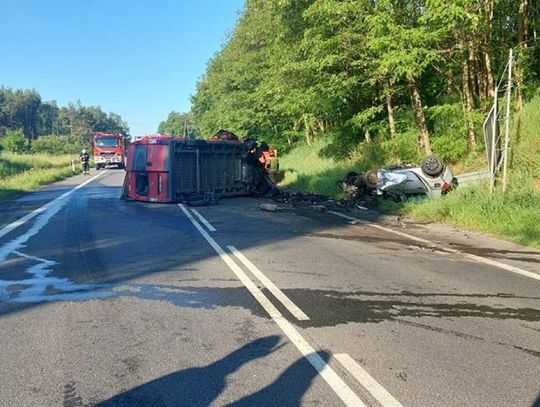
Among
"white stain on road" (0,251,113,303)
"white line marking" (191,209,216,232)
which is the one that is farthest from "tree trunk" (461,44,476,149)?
"white stain on road" (0,251,113,303)

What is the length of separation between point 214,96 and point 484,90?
3079cm

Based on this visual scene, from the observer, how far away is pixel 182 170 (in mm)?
17219

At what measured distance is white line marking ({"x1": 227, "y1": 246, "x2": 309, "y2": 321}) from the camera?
553 centimetres

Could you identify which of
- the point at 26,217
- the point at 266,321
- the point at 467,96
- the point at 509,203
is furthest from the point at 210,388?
the point at 467,96

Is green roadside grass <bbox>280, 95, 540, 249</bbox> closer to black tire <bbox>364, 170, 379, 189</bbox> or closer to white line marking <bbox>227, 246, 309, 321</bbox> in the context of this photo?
black tire <bbox>364, 170, 379, 189</bbox>

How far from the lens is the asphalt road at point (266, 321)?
3828mm

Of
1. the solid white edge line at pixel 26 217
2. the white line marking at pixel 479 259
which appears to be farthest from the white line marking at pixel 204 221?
the solid white edge line at pixel 26 217

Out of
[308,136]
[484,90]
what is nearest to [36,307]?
[484,90]

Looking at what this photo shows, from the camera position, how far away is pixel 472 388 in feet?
12.6

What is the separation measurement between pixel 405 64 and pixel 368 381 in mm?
12417

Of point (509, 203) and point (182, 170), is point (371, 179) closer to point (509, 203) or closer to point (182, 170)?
point (509, 203)

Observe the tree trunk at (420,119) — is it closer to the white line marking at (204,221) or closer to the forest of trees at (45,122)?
the white line marking at (204,221)

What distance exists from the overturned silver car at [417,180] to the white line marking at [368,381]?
1116 cm

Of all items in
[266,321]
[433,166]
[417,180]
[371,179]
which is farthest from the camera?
[371,179]
